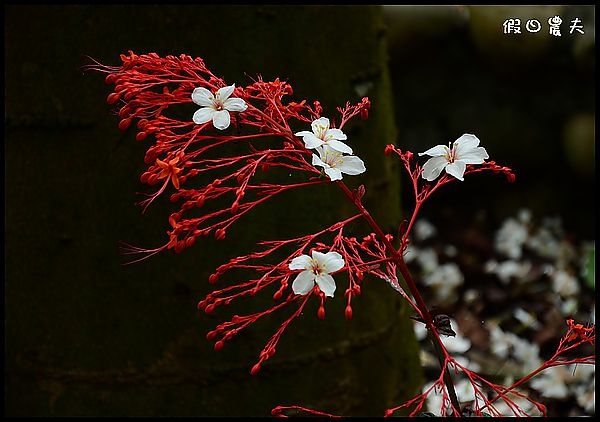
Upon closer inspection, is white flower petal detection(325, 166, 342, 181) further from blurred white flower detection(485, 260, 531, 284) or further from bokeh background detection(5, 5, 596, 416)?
blurred white flower detection(485, 260, 531, 284)

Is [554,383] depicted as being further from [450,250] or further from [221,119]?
[221,119]

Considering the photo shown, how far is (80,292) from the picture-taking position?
3.76ft

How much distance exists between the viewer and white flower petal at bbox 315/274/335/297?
1.77 feet

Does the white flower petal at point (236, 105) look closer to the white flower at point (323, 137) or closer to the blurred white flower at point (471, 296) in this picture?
the white flower at point (323, 137)

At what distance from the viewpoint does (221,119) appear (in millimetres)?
579

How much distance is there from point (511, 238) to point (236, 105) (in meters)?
2.40

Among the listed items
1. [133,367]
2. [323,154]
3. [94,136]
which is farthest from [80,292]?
[323,154]

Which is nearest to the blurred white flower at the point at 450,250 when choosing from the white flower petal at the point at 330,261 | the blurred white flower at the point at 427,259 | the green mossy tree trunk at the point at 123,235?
the blurred white flower at the point at 427,259

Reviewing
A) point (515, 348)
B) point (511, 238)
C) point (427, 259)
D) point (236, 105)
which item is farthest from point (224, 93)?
point (511, 238)

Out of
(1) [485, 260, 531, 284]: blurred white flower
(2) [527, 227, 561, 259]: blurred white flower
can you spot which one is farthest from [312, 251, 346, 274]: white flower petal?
(2) [527, 227, 561, 259]: blurred white flower

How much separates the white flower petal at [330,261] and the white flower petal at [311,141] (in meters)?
0.09

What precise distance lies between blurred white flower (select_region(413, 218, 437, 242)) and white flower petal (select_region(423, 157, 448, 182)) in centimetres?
232

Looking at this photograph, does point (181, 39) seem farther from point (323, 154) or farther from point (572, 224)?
point (572, 224)

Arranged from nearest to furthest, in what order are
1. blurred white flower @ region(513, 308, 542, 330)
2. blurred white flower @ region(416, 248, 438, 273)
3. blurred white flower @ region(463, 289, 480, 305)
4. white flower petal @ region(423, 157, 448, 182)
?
white flower petal @ region(423, 157, 448, 182) < blurred white flower @ region(513, 308, 542, 330) < blurred white flower @ region(463, 289, 480, 305) < blurred white flower @ region(416, 248, 438, 273)
